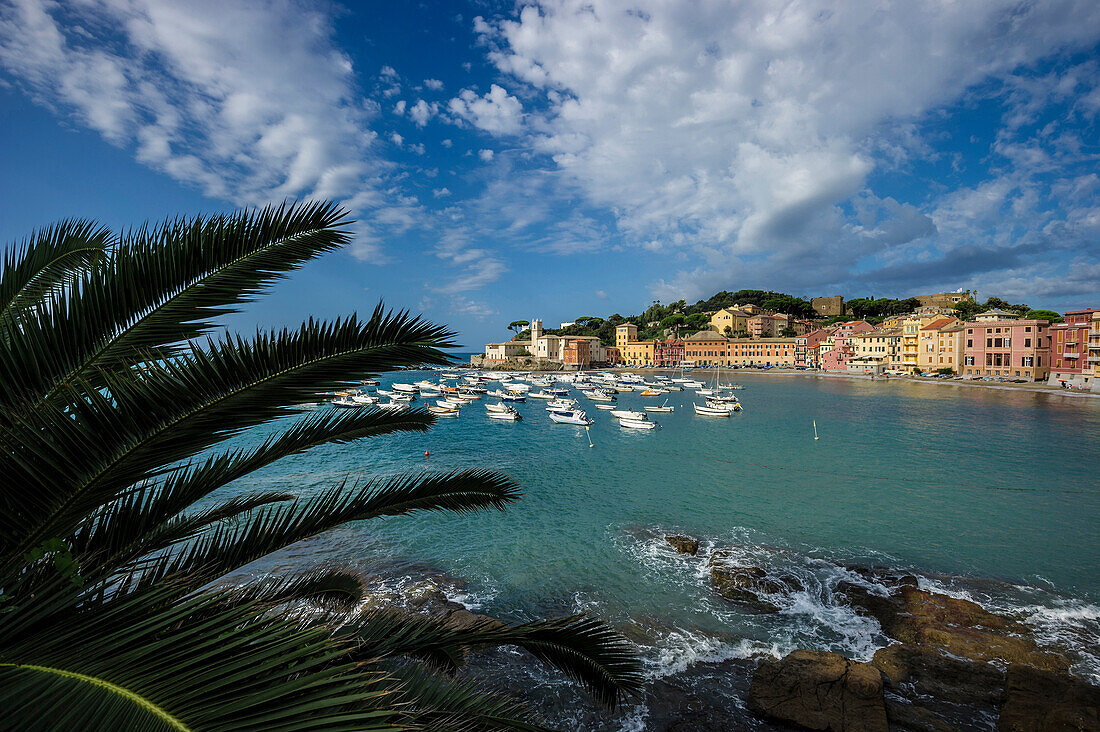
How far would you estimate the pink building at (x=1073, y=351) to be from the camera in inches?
1928

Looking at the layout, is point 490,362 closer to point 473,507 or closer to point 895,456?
point 895,456

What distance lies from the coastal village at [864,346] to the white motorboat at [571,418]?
53658 mm

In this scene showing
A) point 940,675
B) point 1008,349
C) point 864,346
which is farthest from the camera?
point 864,346

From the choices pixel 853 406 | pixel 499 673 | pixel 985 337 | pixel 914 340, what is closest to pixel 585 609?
pixel 499 673

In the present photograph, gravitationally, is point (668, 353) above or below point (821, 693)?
above

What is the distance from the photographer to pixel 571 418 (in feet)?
117

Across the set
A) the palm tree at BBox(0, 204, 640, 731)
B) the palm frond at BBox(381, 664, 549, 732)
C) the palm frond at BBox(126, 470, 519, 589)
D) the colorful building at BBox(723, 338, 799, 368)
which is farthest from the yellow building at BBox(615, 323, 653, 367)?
the palm frond at BBox(381, 664, 549, 732)

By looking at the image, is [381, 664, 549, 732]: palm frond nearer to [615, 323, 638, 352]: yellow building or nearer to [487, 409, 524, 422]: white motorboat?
[487, 409, 524, 422]: white motorboat

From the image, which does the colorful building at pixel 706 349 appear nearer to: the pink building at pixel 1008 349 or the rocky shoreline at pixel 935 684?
the pink building at pixel 1008 349

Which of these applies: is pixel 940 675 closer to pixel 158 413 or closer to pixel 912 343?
pixel 158 413

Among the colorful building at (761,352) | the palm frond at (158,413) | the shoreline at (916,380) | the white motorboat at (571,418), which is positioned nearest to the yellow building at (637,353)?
the shoreline at (916,380)

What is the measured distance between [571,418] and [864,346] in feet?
220

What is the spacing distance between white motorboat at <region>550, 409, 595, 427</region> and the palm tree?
3127 cm

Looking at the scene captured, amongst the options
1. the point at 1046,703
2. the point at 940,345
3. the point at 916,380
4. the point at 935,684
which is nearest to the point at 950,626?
the point at 935,684
